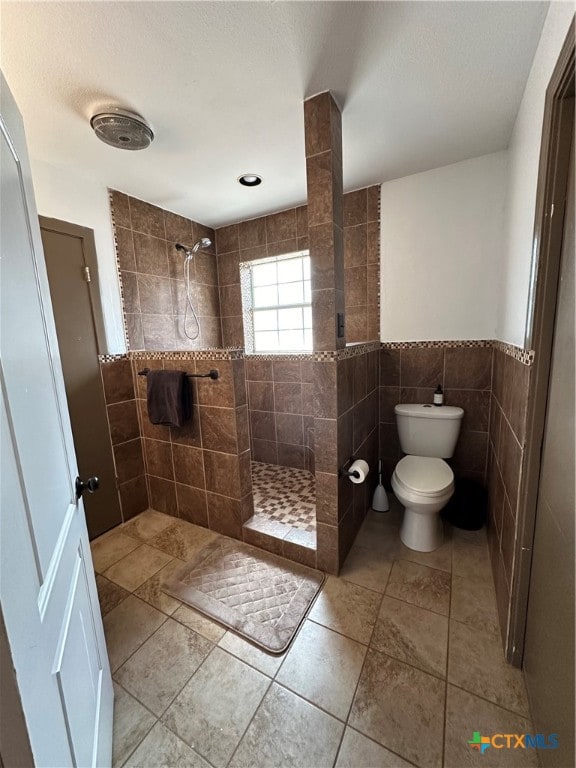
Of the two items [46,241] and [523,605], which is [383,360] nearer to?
[523,605]

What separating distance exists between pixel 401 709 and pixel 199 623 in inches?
34.8

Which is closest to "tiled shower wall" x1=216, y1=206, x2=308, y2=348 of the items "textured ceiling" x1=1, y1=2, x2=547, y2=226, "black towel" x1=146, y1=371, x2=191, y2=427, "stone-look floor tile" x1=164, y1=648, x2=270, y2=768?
"textured ceiling" x1=1, y1=2, x2=547, y2=226

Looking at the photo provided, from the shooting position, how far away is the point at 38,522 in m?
0.61

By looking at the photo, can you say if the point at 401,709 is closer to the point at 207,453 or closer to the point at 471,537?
the point at 471,537

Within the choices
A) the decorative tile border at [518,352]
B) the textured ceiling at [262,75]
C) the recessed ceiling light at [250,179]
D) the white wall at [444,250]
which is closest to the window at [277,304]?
the recessed ceiling light at [250,179]

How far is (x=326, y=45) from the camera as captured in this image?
1.14 m

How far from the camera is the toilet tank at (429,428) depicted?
79.8 inches

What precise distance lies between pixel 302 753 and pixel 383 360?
6.74ft

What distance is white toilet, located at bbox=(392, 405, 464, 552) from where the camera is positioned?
171cm

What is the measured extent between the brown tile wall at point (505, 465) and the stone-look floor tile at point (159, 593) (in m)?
1.50

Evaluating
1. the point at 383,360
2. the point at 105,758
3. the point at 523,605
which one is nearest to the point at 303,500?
the point at 383,360

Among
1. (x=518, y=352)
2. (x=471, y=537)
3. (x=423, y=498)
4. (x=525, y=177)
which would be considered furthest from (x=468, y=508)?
(x=525, y=177)

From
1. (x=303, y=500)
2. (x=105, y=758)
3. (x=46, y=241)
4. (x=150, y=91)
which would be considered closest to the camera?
(x=105, y=758)

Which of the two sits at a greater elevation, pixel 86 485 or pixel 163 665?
pixel 86 485
